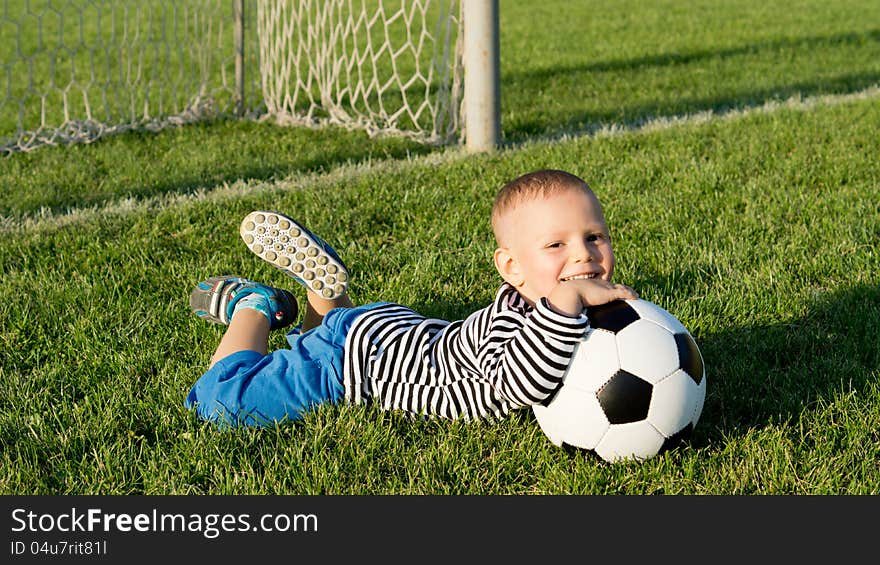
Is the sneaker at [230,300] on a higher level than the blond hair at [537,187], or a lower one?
lower

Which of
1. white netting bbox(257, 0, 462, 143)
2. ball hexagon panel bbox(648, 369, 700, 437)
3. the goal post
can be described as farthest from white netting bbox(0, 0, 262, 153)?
ball hexagon panel bbox(648, 369, 700, 437)

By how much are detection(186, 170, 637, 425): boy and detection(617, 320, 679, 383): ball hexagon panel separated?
0.35ft

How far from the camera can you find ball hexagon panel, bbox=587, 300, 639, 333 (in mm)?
2746

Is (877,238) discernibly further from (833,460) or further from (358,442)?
(358,442)

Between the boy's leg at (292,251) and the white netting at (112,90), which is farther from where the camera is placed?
the white netting at (112,90)

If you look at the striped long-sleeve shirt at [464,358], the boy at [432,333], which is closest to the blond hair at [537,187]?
the boy at [432,333]

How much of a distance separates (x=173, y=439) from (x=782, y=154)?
14.2ft

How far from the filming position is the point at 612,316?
276cm

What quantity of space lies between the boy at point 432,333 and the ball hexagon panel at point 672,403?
0.85 feet

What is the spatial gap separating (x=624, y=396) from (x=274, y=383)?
3.45ft

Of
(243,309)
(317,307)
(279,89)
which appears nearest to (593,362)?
(317,307)

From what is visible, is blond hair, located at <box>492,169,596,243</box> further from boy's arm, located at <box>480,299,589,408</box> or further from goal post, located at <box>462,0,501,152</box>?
goal post, located at <box>462,0,501,152</box>

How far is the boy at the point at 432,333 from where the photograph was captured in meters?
2.70

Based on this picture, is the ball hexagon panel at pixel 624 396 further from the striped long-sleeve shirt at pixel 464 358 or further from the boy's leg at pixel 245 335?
the boy's leg at pixel 245 335
